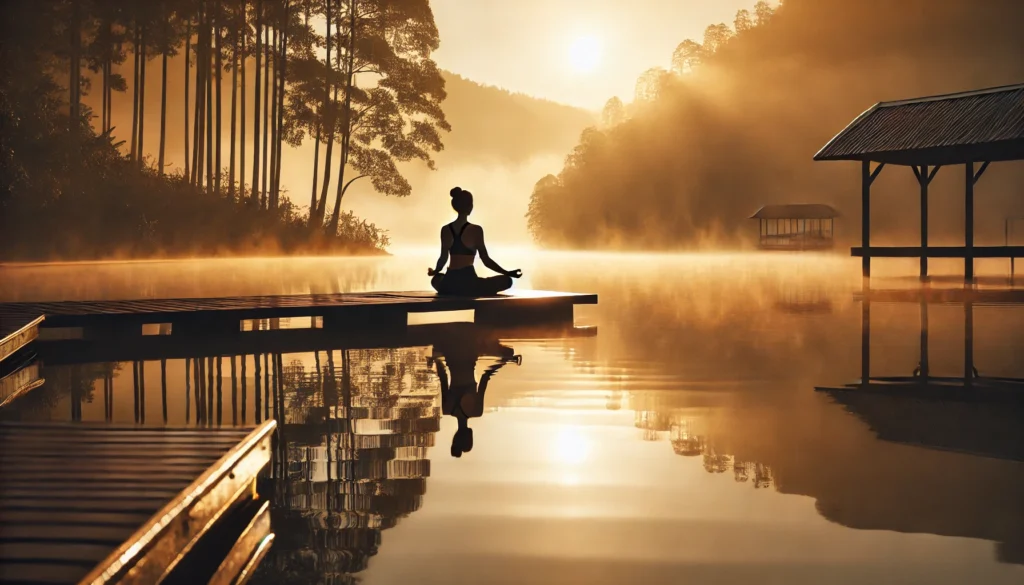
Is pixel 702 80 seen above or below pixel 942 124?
above

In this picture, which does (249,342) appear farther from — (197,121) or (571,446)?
(197,121)

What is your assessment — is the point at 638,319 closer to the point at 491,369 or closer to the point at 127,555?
the point at 491,369

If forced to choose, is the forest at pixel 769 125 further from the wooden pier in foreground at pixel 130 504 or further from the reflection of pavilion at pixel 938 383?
the wooden pier in foreground at pixel 130 504

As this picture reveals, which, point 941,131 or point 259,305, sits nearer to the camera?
point 259,305

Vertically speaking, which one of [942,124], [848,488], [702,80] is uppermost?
[702,80]

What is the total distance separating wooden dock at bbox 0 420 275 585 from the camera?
121 inches

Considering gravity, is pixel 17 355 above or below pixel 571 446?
above

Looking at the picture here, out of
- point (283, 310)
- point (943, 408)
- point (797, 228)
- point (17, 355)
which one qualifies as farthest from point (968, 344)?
point (797, 228)

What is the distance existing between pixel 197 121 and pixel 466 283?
1044 inches

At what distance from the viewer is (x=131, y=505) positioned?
11.8 feet

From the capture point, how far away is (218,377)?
8.44 metres

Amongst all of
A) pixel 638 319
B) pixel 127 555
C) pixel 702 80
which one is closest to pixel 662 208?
pixel 702 80

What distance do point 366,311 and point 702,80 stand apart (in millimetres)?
82912

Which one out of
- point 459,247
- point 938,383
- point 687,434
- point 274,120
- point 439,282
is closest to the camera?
point 687,434
